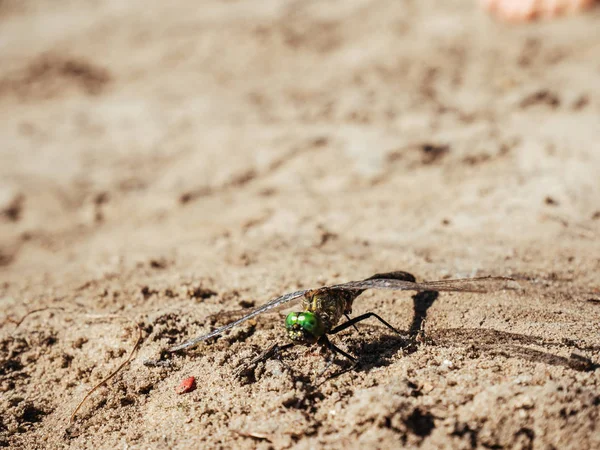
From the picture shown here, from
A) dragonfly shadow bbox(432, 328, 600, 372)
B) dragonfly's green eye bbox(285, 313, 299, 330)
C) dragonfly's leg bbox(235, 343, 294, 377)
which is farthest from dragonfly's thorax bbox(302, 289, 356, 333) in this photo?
dragonfly shadow bbox(432, 328, 600, 372)

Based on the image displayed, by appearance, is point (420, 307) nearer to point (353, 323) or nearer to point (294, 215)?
point (353, 323)

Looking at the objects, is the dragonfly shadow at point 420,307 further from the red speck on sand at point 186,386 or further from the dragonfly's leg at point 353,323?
the red speck on sand at point 186,386

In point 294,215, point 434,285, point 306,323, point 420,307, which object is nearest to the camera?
point 306,323

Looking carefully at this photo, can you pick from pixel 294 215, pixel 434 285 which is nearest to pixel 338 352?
pixel 434 285

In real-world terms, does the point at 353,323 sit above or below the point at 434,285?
below

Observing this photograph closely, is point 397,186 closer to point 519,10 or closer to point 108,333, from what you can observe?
point 108,333

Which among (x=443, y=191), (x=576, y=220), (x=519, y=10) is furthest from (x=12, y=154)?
(x=519, y=10)

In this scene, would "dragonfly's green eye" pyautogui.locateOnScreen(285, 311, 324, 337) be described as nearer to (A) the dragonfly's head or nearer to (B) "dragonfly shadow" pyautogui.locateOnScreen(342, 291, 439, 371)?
(A) the dragonfly's head
